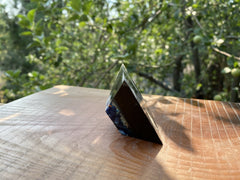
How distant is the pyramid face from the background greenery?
60 centimetres

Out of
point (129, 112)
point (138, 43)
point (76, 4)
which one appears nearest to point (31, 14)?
point (76, 4)

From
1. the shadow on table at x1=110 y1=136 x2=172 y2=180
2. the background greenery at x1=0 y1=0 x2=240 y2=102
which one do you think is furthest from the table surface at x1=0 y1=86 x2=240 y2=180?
the background greenery at x1=0 y1=0 x2=240 y2=102

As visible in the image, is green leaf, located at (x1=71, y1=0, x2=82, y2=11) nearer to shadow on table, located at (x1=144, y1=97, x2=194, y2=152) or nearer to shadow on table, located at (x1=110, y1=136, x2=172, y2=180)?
shadow on table, located at (x1=144, y1=97, x2=194, y2=152)

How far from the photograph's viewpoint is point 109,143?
467mm

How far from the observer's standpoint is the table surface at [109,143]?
37 centimetres

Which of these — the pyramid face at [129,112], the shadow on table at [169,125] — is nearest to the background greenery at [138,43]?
the shadow on table at [169,125]

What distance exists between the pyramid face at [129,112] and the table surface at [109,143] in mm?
21

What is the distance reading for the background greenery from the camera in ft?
4.35

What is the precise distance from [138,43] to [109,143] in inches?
48.4

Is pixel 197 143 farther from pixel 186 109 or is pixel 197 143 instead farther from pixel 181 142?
pixel 186 109

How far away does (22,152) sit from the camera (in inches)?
16.4

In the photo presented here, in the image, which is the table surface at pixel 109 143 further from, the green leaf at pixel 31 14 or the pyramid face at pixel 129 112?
the green leaf at pixel 31 14

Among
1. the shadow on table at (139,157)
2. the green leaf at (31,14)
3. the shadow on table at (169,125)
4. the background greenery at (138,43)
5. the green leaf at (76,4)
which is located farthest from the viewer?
the background greenery at (138,43)

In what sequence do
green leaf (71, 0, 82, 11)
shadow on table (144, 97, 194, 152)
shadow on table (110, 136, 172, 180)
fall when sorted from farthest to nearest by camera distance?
green leaf (71, 0, 82, 11) < shadow on table (144, 97, 194, 152) < shadow on table (110, 136, 172, 180)
